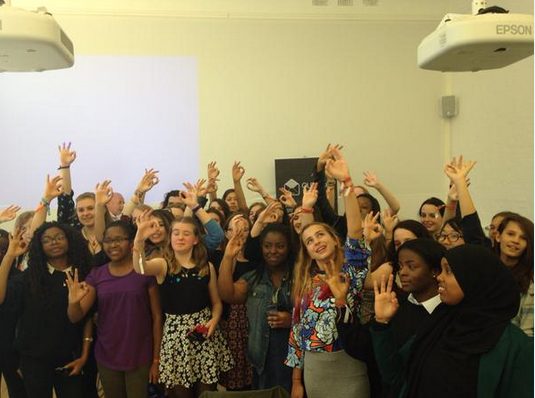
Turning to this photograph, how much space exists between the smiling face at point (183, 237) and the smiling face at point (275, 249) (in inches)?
14.6

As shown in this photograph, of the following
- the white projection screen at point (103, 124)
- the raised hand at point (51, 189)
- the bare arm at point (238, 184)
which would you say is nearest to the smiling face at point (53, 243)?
the raised hand at point (51, 189)

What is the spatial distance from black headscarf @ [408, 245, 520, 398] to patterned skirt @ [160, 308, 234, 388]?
109cm

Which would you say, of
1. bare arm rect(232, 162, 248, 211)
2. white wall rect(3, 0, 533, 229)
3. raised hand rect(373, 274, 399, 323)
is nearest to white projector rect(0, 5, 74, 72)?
raised hand rect(373, 274, 399, 323)

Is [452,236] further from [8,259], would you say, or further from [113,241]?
[8,259]

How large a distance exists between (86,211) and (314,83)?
2.85 meters

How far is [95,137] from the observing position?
193 inches

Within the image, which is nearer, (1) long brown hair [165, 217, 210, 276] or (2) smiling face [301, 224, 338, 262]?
(2) smiling face [301, 224, 338, 262]

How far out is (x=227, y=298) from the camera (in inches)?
97.1

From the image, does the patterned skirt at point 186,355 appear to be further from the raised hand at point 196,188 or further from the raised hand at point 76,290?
the raised hand at point 196,188

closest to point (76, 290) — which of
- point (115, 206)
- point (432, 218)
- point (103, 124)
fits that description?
point (115, 206)

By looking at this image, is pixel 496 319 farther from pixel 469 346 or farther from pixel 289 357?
pixel 289 357

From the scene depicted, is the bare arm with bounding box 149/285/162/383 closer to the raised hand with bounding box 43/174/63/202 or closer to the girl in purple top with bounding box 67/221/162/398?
the girl in purple top with bounding box 67/221/162/398

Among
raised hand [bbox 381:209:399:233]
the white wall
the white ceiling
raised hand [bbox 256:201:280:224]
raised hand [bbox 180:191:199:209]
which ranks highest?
the white ceiling

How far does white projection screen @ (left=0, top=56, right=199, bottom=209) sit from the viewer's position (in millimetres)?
4781
